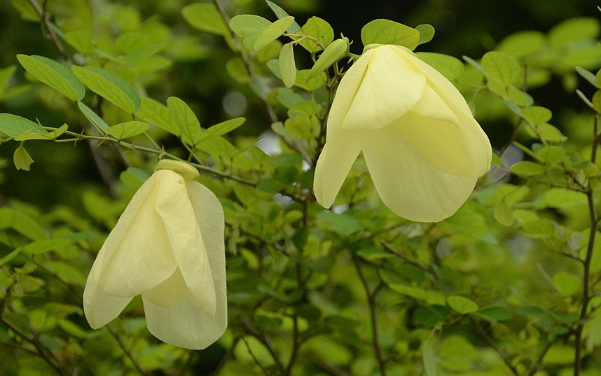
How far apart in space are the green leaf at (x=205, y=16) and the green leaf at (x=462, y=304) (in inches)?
23.8

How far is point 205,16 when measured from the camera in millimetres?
988

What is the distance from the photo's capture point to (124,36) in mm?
919

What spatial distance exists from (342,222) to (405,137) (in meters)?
0.24

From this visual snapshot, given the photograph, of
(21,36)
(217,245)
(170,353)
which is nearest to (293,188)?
(217,245)

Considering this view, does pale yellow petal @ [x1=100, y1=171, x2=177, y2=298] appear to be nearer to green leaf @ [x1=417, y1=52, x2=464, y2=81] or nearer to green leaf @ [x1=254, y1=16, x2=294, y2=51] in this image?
green leaf @ [x1=254, y1=16, x2=294, y2=51]

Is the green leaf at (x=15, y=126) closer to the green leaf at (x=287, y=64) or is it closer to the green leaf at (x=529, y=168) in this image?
the green leaf at (x=287, y=64)

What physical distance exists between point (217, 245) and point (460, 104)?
28 centimetres

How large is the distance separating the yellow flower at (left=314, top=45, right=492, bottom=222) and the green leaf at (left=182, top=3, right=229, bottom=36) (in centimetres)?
55

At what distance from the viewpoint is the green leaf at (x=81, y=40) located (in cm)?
87

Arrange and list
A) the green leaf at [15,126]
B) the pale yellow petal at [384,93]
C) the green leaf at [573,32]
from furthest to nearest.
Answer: the green leaf at [573,32] → the green leaf at [15,126] → the pale yellow petal at [384,93]

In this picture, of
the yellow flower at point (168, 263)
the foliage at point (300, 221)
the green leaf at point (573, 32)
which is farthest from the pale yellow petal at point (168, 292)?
the green leaf at point (573, 32)

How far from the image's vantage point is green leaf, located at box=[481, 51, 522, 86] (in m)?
0.75

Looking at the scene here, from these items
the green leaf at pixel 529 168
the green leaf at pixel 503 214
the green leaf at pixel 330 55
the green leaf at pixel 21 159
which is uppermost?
the green leaf at pixel 330 55

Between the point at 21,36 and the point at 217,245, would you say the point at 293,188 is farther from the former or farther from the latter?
the point at 21,36
